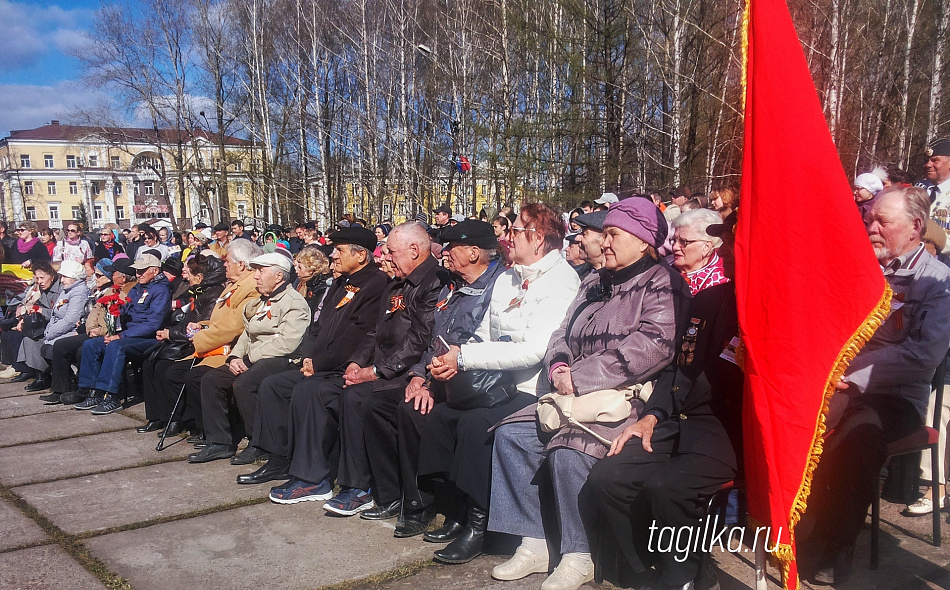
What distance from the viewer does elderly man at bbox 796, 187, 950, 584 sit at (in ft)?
11.1

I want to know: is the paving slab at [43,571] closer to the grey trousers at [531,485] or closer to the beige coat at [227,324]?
the grey trousers at [531,485]

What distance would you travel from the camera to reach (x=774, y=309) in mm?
2994

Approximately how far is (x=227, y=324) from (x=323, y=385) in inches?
67.3

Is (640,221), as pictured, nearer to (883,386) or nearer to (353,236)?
(883,386)

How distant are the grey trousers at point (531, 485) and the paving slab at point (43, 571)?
214cm

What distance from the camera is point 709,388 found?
3.43m

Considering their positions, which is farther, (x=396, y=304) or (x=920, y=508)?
(x=396, y=304)

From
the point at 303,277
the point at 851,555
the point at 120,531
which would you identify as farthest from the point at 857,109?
the point at 120,531

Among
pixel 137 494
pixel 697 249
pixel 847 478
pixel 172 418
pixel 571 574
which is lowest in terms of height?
pixel 137 494

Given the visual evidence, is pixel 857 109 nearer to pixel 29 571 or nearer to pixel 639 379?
pixel 639 379

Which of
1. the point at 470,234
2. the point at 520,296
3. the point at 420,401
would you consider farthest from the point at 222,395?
the point at 520,296

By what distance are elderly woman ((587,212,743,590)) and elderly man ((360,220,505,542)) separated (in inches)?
53.2

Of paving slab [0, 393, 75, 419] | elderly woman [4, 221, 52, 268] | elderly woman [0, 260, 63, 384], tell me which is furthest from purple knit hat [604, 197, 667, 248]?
elderly woman [4, 221, 52, 268]

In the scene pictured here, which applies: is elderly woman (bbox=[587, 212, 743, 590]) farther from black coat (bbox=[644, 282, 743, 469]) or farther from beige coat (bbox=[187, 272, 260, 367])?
beige coat (bbox=[187, 272, 260, 367])
